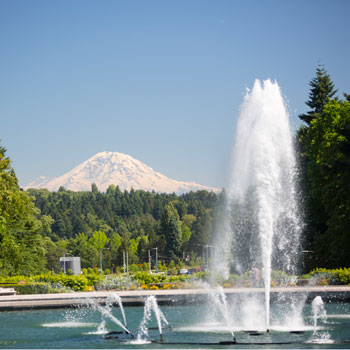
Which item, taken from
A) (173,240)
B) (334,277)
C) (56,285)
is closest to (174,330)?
(334,277)

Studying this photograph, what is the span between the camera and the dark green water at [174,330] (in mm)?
17188

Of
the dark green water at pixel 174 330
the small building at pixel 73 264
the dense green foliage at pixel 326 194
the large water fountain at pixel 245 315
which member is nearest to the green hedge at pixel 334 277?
the large water fountain at pixel 245 315

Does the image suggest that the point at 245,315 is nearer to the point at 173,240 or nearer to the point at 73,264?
the point at 73,264

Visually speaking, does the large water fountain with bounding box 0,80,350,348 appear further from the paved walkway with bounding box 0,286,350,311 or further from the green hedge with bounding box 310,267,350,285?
the green hedge with bounding box 310,267,350,285

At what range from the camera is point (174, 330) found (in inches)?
794

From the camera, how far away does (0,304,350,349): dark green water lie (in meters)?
17.2

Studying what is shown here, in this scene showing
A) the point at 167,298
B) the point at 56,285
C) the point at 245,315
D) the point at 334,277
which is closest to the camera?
the point at 245,315

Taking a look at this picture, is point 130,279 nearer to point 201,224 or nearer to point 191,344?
point 191,344

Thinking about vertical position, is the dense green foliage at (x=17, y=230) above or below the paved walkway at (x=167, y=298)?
above

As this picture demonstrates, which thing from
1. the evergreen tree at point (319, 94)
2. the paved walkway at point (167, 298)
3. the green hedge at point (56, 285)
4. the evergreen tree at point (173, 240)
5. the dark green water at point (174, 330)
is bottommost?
the dark green water at point (174, 330)

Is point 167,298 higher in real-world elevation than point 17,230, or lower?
lower

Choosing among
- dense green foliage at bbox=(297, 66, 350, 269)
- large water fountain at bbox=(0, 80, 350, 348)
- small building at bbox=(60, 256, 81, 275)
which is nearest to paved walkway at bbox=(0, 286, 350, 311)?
large water fountain at bbox=(0, 80, 350, 348)

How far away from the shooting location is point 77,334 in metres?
20.0

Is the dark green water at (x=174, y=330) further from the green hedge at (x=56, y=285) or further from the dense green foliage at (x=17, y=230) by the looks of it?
the dense green foliage at (x=17, y=230)
